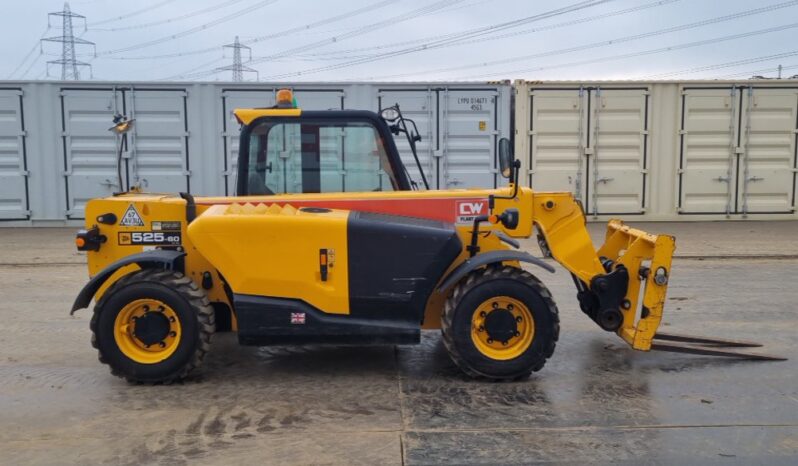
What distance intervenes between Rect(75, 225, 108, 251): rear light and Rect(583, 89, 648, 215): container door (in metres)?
11.1

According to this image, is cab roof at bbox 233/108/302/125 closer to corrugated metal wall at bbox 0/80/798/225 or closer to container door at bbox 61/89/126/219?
corrugated metal wall at bbox 0/80/798/225

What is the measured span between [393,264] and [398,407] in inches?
38.7

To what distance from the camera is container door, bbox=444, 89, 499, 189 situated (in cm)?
1412

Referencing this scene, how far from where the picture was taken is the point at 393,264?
509cm

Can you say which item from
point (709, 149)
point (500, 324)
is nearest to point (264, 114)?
point (500, 324)

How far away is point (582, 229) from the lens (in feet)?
18.7

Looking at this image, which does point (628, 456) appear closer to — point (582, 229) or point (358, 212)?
point (582, 229)

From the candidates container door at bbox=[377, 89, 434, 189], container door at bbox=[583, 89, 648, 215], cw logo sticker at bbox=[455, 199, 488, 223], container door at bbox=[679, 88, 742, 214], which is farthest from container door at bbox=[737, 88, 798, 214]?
cw logo sticker at bbox=[455, 199, 488, 223]

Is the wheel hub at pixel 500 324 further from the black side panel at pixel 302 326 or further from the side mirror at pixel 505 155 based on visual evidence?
the side mirror at pixel 505 155

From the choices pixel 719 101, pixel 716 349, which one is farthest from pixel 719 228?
pixel 716 349

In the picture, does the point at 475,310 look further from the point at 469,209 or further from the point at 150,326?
the point at 150,326

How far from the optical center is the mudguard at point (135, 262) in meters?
5.19

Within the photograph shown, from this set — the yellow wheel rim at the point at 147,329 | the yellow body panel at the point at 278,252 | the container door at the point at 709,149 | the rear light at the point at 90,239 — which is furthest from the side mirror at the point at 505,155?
the container door at the point at 709,149

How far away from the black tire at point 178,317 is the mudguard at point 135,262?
13cm
